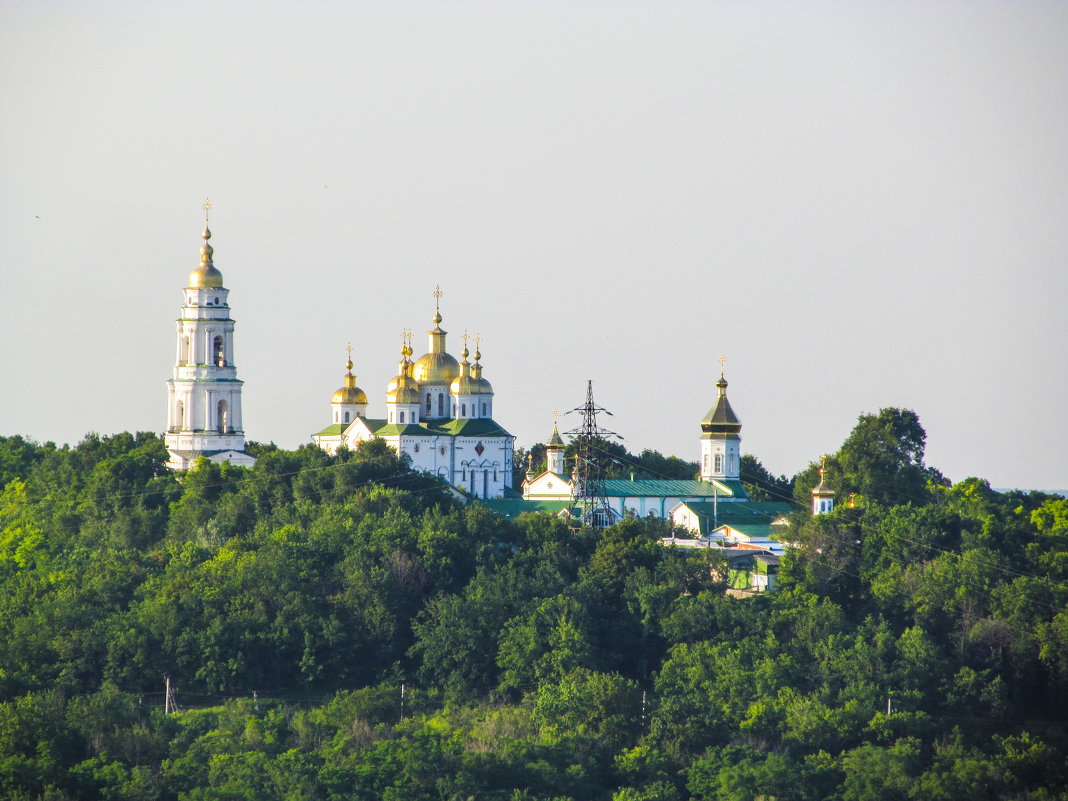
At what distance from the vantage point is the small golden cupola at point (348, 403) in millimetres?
69062

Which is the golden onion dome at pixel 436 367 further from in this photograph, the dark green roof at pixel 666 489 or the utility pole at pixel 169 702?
the utility pole at pixel 169 702

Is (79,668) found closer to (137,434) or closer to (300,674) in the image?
(300,674)

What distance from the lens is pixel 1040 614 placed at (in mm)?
49438

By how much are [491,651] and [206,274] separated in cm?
2328

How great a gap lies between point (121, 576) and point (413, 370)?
17987mm

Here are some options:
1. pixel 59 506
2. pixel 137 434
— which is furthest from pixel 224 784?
pixel 137 434

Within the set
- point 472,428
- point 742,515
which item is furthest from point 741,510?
point 472,428

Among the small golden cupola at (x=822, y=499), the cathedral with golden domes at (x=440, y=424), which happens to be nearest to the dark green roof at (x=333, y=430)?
the cathedral with golden domes at (x=440, y=424)

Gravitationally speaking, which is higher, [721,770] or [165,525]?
[165,525]

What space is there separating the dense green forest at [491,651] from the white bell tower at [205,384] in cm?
529

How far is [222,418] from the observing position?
2653 inches

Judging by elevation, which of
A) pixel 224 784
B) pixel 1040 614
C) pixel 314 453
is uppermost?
pixel 314 453

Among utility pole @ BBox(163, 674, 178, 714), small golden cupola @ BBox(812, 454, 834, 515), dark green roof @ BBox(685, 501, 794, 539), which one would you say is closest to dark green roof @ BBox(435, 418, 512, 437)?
dark green roof @ BBox(685, 501, 794, 539)

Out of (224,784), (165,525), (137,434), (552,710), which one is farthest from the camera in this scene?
(137,434)
